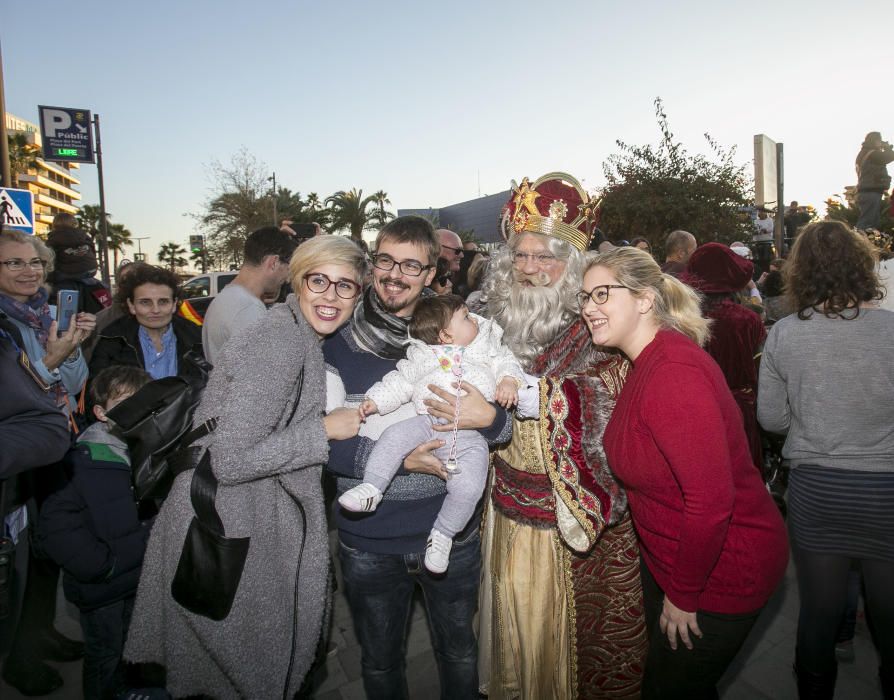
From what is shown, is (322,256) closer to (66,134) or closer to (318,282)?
(318,282)

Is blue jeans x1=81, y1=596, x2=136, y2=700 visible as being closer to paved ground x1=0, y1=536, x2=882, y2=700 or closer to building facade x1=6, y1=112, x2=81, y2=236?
paved ground x1=0, y1=536, x2=882, y2=700

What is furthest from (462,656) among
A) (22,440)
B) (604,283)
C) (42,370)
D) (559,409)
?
(42,370)

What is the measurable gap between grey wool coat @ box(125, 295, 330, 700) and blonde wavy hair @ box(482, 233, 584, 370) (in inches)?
40.1

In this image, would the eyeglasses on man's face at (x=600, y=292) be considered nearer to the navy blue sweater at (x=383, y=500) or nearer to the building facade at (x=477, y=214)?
the navy blue sweater at (x=383, y=500)

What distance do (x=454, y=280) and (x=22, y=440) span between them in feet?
18.4

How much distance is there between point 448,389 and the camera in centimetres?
224

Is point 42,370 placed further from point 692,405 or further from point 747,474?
point 747,474

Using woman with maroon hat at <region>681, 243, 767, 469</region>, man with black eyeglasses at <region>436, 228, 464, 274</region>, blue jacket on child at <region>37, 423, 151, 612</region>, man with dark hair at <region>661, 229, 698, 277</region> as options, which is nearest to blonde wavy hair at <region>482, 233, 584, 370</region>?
woman with maroon hat at <region>681, 243, 767, 469</region>

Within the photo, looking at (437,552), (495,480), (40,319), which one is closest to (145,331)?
(40,319)

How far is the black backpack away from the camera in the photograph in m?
1.87

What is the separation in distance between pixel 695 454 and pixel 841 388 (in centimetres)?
117

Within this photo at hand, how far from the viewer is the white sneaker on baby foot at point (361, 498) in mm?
1996

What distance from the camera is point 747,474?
6.24 ft

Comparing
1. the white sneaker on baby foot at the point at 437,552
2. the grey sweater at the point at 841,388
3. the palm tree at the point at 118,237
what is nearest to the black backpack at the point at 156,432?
the white sneaker on baby foot at the point at 437,552
